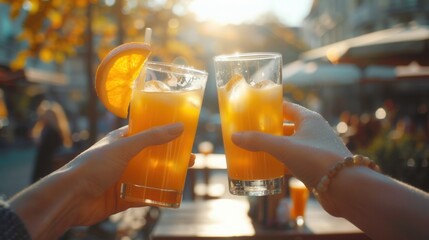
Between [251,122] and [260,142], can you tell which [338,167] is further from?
[251,122]

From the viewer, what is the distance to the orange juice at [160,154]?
181 centimetres

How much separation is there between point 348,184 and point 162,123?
2.31ft

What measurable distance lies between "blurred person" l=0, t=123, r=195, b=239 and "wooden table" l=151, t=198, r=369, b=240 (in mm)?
1288

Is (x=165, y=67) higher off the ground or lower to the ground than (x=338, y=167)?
higher

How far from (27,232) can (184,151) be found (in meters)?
0.69

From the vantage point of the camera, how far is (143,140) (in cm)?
162

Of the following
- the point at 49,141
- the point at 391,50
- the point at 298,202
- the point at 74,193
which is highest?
the point at 391,50

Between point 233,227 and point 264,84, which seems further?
point 233,227

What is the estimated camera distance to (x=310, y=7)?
52594 millimetres

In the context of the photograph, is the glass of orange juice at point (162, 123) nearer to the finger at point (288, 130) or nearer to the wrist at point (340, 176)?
the finger at point (288, 130)

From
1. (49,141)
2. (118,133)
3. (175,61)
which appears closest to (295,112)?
(118,133)

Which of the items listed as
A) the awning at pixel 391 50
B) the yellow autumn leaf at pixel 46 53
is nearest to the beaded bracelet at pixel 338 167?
the awning at pixel 391 50

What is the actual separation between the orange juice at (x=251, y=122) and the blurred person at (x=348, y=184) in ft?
0.48

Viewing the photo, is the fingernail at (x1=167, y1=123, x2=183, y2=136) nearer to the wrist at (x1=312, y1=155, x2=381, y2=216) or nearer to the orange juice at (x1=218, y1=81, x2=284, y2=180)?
the orange juice at (x1=218, y1=81, x2=284, y2=180)
